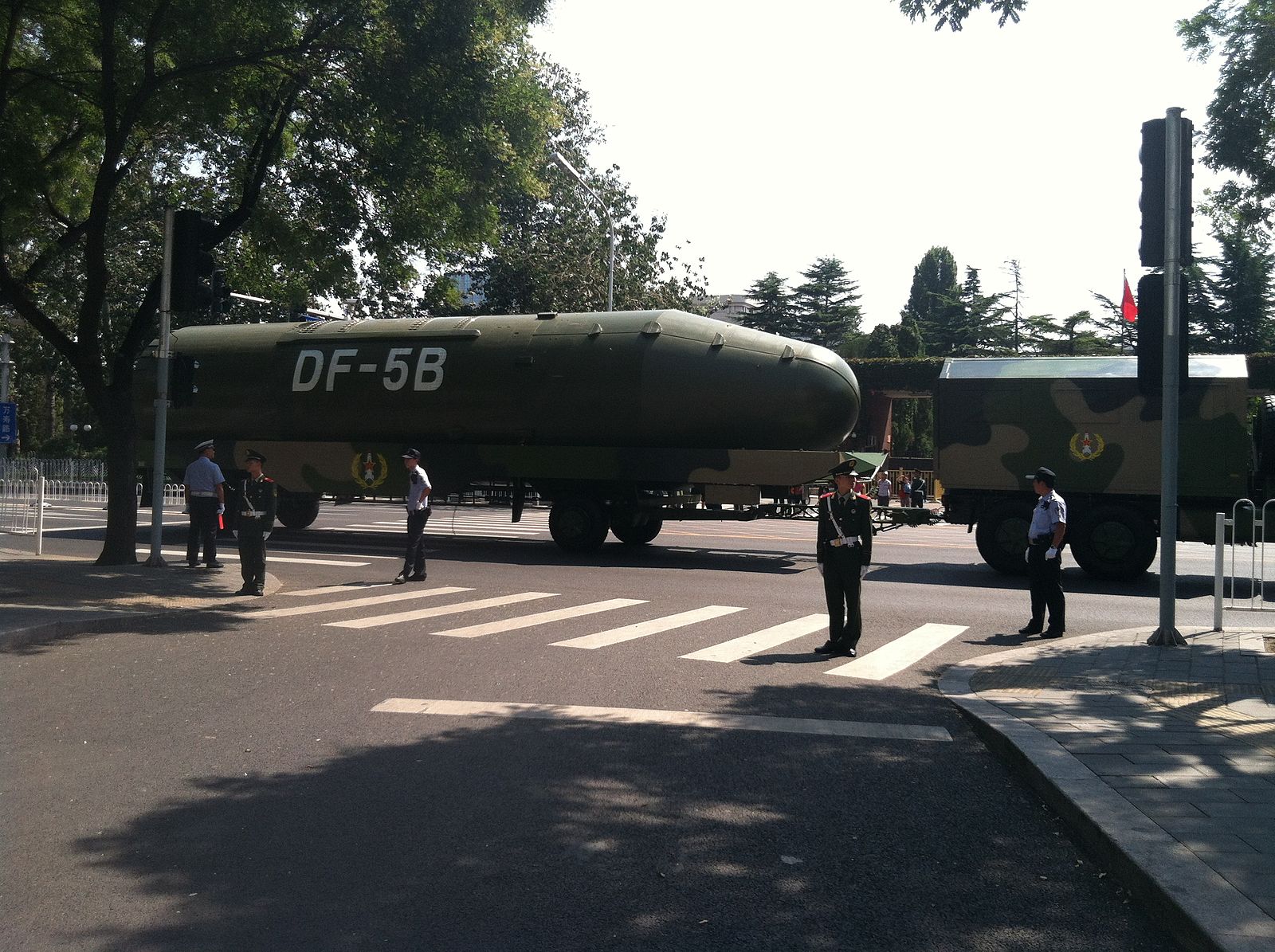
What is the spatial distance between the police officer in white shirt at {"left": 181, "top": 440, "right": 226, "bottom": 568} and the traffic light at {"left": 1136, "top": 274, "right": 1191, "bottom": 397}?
12.3 m

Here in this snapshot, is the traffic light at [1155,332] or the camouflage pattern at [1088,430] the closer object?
the traffic light at [1155,332]

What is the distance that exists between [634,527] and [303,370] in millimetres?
6874

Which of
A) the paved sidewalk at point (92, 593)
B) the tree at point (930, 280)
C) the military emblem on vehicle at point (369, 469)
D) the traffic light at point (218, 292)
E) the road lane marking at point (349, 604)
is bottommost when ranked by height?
the road lane marking at point (349, 604)

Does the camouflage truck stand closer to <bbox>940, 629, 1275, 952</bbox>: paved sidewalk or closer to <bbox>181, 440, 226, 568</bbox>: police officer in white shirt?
<bbox>940, 629, 1275, 952</bbox>: paved sidewalk

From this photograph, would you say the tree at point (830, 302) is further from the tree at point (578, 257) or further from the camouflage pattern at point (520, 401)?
the camouflage pattern at point (520, 401)

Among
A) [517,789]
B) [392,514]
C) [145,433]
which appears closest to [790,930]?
[517,789]

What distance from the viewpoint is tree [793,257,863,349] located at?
80.3m

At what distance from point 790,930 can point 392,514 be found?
29.5 metres

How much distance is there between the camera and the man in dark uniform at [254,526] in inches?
544

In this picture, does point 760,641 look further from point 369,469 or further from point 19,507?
point 19,507

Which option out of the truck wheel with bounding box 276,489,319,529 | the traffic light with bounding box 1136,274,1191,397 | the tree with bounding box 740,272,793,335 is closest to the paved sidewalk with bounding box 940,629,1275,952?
the traffic light with bounding box 1136,274,1191,397

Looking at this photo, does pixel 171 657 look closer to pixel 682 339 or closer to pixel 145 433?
pixel 682 339

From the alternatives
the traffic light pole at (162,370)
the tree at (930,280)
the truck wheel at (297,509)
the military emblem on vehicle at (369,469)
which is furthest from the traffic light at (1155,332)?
the tree at (930,280)

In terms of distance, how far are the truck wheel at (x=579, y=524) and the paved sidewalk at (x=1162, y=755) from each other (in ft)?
33.0
